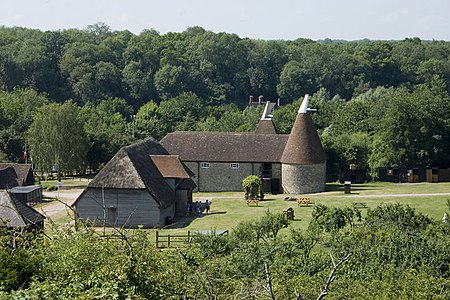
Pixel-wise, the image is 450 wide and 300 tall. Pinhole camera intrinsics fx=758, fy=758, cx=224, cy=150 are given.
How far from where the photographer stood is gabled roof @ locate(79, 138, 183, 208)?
38.2 metres

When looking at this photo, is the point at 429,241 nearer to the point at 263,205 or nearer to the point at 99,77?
the point at 263,205

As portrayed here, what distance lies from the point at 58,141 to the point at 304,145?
17867mm

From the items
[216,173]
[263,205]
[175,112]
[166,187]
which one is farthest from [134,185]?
[175,112]

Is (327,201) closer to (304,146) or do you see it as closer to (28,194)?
(304,146)

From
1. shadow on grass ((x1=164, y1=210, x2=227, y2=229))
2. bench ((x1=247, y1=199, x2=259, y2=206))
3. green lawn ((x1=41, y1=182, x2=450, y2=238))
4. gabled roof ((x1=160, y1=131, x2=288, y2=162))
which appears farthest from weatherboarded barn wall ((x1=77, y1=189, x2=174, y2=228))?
gabled roof ((x1=160, y1=131, x2=288, y2=162))

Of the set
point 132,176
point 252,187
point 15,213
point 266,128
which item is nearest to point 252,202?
point 252,187

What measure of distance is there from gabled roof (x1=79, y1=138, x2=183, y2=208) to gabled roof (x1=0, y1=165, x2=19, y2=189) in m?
10.5

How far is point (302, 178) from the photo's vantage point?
4912 cm

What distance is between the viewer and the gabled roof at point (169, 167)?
139 feet

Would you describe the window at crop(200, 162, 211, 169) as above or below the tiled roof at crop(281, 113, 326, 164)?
below

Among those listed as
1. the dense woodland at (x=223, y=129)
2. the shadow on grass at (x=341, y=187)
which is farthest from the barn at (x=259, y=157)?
the dense woodland at (x=223, y=129)

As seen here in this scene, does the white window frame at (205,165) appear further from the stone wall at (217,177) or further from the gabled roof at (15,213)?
the gabled roof at (15,213)

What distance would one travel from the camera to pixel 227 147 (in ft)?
171

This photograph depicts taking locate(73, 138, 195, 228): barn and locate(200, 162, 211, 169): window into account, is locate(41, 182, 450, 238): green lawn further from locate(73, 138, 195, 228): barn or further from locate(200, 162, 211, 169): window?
locate(200, 162, 211, 169): window
